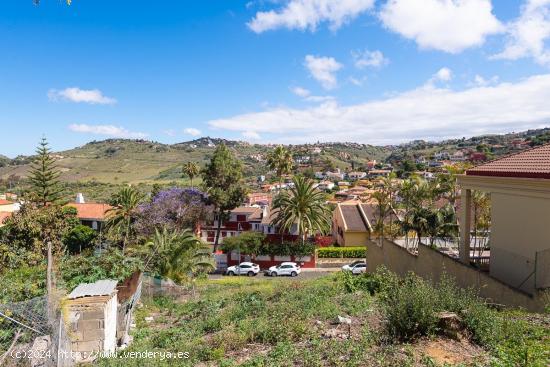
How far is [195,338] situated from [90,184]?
354 feet

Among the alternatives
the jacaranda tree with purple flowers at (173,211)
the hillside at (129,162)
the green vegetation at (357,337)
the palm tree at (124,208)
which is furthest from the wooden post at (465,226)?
the hillside at (129,162)

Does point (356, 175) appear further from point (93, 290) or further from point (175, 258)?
point (93, 290)

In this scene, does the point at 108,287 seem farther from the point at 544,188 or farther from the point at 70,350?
the point at 544,188

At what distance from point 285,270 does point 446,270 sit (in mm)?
21928

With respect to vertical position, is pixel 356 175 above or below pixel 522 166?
below

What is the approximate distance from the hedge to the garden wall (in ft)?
62.8

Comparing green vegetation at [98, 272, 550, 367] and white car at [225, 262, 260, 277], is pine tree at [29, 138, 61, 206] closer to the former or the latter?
white car at [225, 262, 260, 277]

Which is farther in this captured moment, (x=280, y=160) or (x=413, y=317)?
(x=280, y=160)

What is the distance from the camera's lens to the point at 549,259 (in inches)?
385

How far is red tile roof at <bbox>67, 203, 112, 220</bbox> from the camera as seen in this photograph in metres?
47.4

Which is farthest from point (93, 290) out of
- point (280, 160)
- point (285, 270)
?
point (280, 160)

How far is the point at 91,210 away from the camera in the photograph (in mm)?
48781

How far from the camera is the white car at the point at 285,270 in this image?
3375 cm

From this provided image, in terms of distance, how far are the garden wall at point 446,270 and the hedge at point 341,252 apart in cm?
1913
